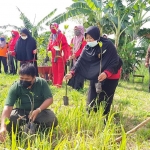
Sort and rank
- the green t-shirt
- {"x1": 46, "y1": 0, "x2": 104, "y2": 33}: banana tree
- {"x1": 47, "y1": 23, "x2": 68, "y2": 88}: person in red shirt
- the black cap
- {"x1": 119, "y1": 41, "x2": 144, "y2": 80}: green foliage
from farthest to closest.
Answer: {"x1": 46, "y1": 0, "x2": 104, "y2": 33}: banana tree → {"x1": 119, "y1": 41, "x2": 144, "y2": 80}: green foliage → {"x1": 47, "y1": 23, "x2": 68, "y2": 88}: person in red shirt → the black cap → the green t-shirt

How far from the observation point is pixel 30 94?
9.62ft

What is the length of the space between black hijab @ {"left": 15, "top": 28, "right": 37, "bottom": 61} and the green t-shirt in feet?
10.9

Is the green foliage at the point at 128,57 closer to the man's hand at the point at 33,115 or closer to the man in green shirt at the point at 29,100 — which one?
the man in green shirt at the point at 29,100

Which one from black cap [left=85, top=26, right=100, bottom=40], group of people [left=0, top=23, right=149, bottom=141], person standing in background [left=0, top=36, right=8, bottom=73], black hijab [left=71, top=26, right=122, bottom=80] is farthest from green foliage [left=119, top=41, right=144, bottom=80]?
black cap [left=85, top=26, right=100, bottom=40]

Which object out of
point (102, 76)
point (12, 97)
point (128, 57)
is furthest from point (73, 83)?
point (128, 57)

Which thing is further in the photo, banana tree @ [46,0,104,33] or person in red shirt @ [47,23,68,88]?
banana tree @ [46,0,104,33]

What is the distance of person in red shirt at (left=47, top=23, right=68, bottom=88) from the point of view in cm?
580

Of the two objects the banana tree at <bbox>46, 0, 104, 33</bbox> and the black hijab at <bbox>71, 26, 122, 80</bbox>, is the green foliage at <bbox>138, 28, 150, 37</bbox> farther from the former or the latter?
the black hijab at <bbox>71, 26, 122, 80</bbox>

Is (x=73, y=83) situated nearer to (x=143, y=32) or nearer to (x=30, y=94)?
(x=30, y=94)

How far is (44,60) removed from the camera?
6.67 m

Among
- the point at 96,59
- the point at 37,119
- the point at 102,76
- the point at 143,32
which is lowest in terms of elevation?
the point at 37,119

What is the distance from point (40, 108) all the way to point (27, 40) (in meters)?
3.59

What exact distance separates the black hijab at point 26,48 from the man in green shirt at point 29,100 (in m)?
3.32

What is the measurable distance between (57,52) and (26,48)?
0.78m
